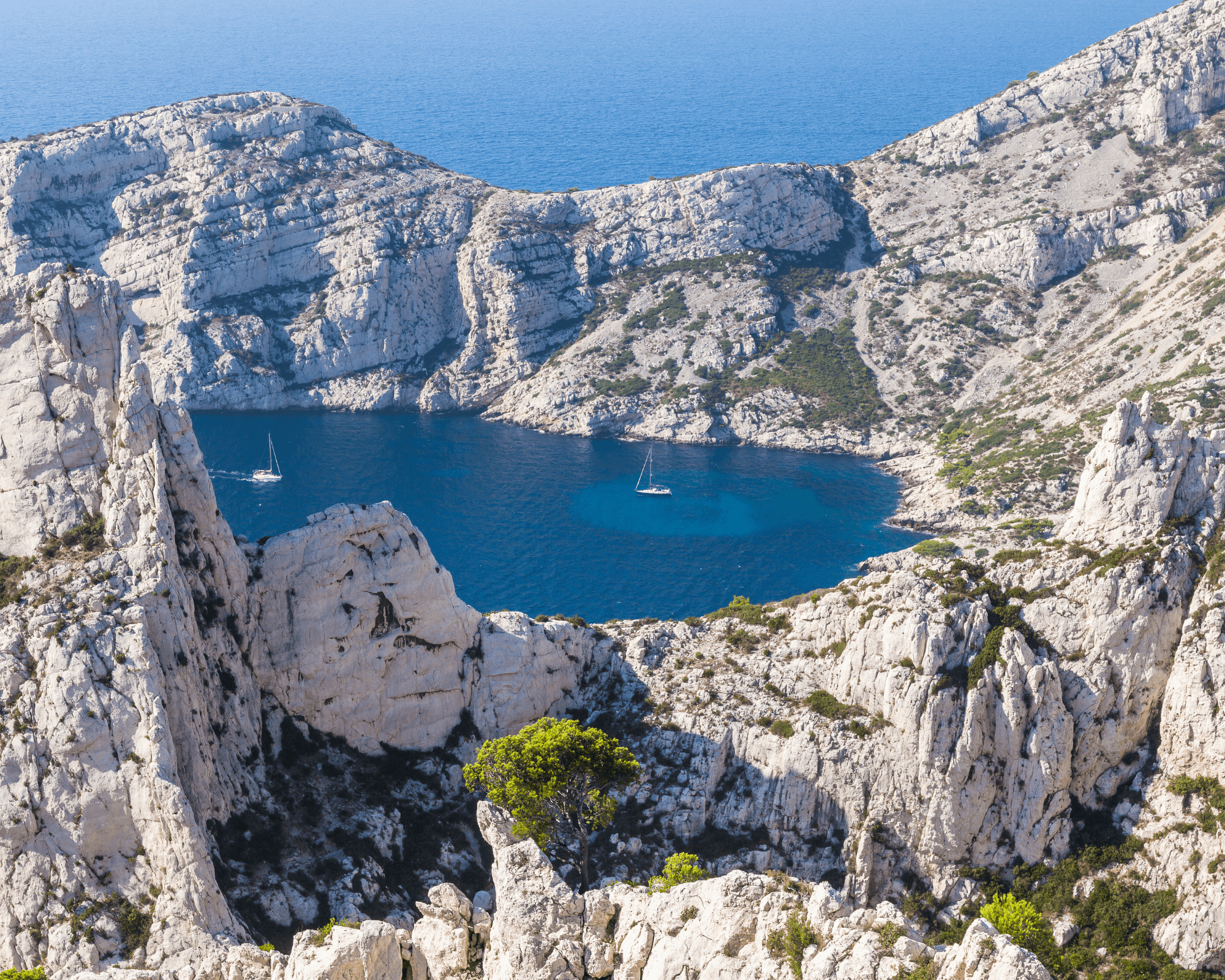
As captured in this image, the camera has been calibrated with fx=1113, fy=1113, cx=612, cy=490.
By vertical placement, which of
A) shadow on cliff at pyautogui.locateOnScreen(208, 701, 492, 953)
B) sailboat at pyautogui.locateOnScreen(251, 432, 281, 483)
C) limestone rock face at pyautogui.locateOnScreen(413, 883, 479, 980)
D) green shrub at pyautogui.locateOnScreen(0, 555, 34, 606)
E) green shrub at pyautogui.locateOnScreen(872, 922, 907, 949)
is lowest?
shadow on cliff at pyautogui.locateOnScreen(208, 701, 492, 953)

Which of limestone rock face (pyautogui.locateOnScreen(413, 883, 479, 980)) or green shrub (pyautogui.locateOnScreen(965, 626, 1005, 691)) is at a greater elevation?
green shrub (pyautogui.locateOnScreen(965, 626, 1005, 691))

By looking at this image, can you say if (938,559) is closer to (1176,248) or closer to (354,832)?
(354,832)

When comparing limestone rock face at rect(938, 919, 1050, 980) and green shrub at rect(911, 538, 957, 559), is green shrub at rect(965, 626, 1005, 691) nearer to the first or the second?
limestone rock face at rect(938, 919, 1050, 980)

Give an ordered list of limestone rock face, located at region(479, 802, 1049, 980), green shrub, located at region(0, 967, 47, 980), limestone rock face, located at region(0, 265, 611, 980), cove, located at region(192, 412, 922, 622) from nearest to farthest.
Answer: limestone rock face, located at region(479, 802, 1049, 980) < green shrub, located at region(0, 967, 47, 980) < limestone rock face, located at region(0, 265, 611, 980) < cove, located at region(192, 412, 922, 622)

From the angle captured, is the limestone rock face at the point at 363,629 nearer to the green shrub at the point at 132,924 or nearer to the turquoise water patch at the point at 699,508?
the green shrub at the point at 132,924

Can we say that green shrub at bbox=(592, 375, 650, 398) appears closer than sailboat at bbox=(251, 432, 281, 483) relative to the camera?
No

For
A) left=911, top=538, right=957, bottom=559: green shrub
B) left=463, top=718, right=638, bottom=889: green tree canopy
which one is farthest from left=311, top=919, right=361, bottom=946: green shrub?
left=911, top=538, right=957, bottom=559: green shrub

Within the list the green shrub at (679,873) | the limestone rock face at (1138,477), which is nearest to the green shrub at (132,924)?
the green shrub at (679,873)

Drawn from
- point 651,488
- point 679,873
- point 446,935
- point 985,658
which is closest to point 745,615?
point 985,658

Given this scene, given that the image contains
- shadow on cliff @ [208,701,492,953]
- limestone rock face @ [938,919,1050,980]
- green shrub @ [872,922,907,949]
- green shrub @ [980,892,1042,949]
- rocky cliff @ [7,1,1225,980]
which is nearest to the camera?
limestone rock face @ [938,919,1050,980]
